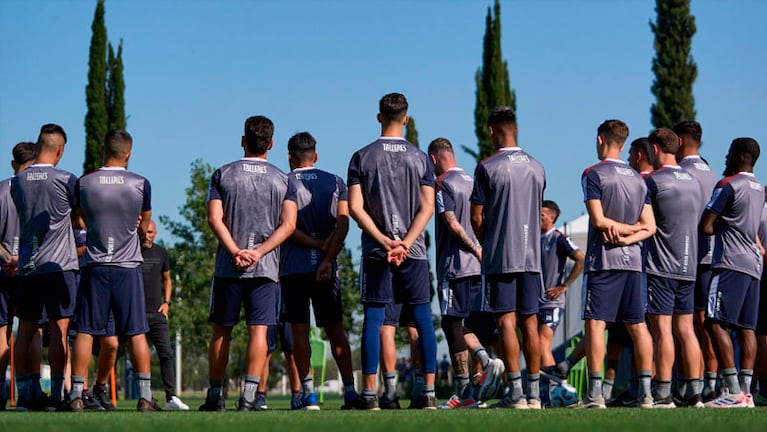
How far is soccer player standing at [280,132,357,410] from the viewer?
1056 cm

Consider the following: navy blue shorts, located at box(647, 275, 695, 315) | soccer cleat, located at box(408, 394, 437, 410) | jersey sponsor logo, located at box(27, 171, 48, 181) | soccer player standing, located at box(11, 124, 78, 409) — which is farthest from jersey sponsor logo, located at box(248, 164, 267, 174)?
navy blue shorts, located at box(647, 275, 695, 315)

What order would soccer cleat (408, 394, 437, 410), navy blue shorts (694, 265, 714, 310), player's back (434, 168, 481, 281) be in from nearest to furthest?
soccer cleat (408, 394, 437, 410), player's back (434, 168, 481, 281), navy blue shorts (694, 265, 714, 310)

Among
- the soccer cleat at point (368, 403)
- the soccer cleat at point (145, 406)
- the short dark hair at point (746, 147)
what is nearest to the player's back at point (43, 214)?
the soccer cleat at point (145, 406)

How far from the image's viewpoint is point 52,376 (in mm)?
10102

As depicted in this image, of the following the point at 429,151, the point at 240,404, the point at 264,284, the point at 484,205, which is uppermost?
the point at 429,151

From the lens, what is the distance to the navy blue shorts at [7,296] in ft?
37.6

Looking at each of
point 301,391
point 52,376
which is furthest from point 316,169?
point 52,376

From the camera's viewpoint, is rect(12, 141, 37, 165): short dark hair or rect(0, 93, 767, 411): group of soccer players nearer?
rect(0, 93, 767, 411): group of soccer players

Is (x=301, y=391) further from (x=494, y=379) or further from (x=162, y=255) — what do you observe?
(x=162, y=255)

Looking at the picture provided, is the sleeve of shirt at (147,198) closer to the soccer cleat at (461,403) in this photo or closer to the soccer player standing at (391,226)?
the soccer player standing at (391,226)

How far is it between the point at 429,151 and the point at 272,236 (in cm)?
302

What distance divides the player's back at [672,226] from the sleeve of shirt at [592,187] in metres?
0.81

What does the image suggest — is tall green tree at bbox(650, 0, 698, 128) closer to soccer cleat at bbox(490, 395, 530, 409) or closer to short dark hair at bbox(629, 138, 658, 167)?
short dark hair at bbox(629, 138, 658, 167)

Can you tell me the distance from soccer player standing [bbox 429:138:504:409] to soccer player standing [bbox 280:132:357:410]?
1.13 metres
